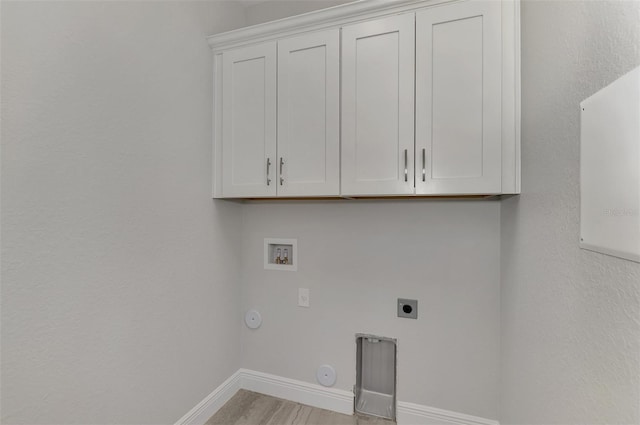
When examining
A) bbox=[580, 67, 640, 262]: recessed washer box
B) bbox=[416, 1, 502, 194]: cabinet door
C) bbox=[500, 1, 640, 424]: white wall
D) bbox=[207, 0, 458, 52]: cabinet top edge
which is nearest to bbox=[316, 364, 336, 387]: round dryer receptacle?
bbox=[500, 1, 640, 424]: white wall

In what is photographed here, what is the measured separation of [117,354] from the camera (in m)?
1.30

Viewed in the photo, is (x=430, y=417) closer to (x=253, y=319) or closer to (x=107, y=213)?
(x=253, y=319)

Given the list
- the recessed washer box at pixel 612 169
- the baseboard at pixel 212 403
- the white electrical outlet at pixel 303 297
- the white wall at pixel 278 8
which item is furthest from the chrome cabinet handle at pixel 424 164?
the baseboard at pixel 212 403

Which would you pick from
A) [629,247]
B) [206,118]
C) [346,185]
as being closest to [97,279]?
[206,118]

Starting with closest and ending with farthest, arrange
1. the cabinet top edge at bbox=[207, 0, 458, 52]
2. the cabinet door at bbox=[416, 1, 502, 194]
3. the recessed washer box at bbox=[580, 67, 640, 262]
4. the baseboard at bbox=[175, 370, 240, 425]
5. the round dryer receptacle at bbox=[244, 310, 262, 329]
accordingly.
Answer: the recessed washer box at bbox=[580, 67, 640, 262], the cabinet door at bbox=[416, 1, 502, 194], the cabinet top edge at bbox=[207, 0, 458, 52], the baseboard at bbox=[175, 370, 240, 425], the round dryer receptacle at bbox=[244, 310, 262, 329]

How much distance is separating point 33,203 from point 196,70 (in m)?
1.07

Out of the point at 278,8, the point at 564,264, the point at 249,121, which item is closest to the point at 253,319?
the point at 249,121

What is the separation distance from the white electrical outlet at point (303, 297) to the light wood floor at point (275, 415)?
636 mm

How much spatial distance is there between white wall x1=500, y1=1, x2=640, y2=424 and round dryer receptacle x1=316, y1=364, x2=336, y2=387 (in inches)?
37.5

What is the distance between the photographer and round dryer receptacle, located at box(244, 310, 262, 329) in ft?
6.88

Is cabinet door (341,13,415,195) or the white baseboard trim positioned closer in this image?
cabinet door (341,13,415,195)

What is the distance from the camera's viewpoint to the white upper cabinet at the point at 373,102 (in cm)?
135

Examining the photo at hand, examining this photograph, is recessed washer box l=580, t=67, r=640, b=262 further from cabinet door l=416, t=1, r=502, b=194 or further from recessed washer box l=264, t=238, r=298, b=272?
recessed washer box l=264, t=238, r=298, b=272

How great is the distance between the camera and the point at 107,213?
49.1 inches
